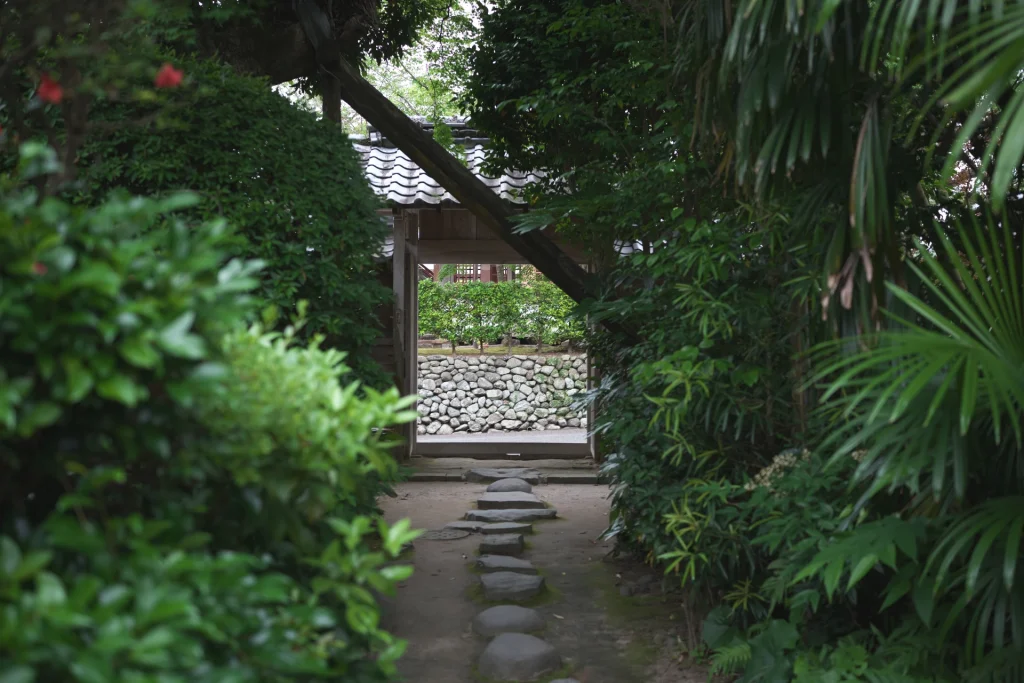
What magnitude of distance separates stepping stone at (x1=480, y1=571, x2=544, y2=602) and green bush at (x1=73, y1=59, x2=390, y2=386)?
1917 mm

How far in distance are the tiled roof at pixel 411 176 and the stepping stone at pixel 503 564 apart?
2760 millimetres

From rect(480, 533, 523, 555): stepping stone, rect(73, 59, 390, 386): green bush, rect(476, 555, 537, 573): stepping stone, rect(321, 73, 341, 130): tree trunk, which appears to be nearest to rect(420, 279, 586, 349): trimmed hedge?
rect(480, 533, 523, 555): stepping stone

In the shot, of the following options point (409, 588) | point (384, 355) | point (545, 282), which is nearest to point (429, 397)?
point (545, 282)

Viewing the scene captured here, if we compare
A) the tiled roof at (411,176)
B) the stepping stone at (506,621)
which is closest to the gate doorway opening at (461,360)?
the tiled roof at (411,176)

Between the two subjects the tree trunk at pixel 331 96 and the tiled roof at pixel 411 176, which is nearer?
the tree trunk at pixel 331 96

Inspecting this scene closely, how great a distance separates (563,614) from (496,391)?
27.4 feet

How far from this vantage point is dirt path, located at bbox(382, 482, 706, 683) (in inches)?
156

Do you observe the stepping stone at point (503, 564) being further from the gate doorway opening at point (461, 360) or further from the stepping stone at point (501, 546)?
the gate doorway opening at point (461, 360)

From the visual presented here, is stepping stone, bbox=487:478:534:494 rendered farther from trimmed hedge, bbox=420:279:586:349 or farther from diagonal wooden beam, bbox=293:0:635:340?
trimmed hedge, bbox=420:279:586:349

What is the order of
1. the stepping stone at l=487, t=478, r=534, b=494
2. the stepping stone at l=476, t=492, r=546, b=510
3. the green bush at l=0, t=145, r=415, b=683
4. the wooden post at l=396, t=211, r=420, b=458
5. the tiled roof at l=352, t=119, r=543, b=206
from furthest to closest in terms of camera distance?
the wooden post at l=396, t=211, r=420, b=458 → the stepping stone at l=487, t=478, r=534, b=494 → the tiled roof at l=352, t=119, r=543, b=206 → the stepping stone at l=476, t=492, r=546, b=510 → the green bush at l=0, t=145, r=415, b=683

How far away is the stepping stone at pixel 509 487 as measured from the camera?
7617 millimetres

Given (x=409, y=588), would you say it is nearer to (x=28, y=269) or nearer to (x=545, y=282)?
(x=28, y=269)

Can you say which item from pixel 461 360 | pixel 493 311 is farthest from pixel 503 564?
pixel 493 311

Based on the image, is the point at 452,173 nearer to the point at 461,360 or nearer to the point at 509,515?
the point at 509,515
